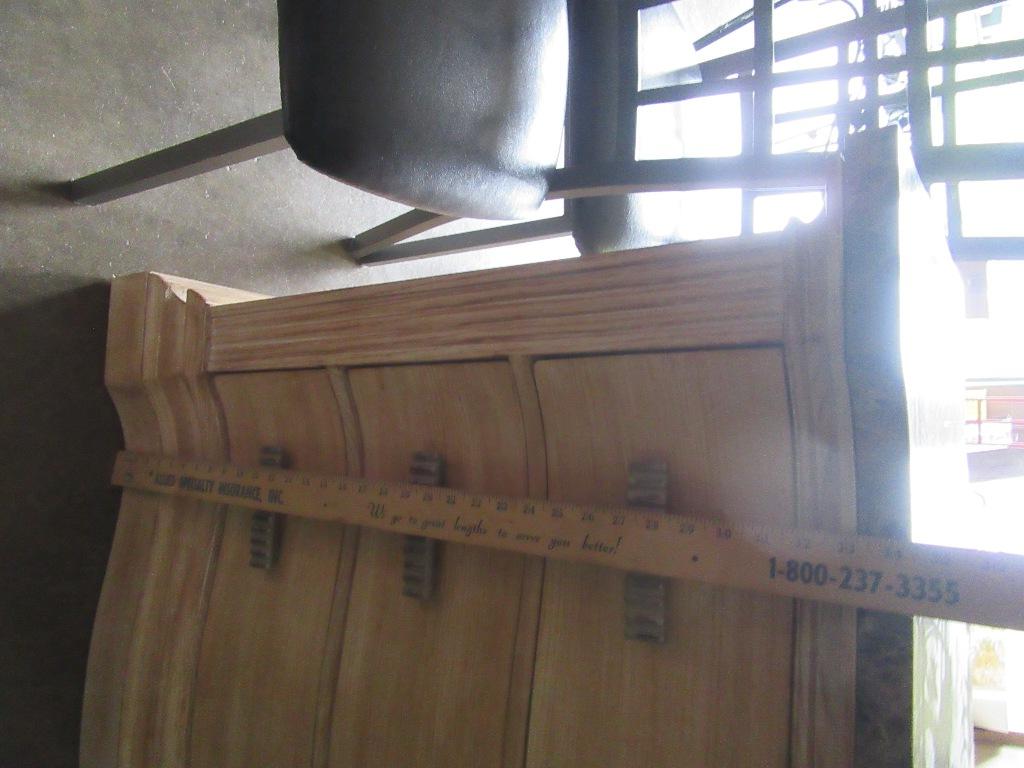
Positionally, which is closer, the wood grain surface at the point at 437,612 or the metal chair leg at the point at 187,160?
the wood grain surface at the point at 437,612

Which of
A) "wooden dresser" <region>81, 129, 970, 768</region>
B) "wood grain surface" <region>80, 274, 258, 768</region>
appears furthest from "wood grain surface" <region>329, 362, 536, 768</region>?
"wood grain surface" <region>80, 274, 258, 768</region>

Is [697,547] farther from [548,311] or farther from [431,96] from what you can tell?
[431,96]

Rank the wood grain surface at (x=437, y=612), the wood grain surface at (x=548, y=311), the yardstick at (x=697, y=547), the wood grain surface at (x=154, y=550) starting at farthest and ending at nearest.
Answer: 1. the wood grain surface at (x=154, y=550)
2. the wood grain surface at (x=437, y=612)
3. the wood grain surface at (x=548, y=311)
4. the yardstick at (x=697, y=547)

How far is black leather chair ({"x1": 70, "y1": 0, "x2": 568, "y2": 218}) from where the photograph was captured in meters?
0.74

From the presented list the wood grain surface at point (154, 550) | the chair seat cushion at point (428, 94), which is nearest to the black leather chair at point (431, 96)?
the chair seat cushion at point (428, 94)

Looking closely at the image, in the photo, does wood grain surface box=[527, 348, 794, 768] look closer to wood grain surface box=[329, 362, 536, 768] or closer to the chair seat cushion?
wood grain surface box=[329, 362, 536, 768]

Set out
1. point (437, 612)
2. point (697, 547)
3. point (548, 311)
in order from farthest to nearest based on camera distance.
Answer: point (437, 612) < point (548, 311) < point (697, 547)

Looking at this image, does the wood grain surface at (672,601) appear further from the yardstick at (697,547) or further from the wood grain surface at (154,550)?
the wood grain surface at (154,550)

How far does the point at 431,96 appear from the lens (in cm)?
79

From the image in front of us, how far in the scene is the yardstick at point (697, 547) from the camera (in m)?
0.56

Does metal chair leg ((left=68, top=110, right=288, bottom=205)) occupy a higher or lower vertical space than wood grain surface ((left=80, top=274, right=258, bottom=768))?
higher

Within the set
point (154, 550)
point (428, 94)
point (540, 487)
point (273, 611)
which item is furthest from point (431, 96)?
point (154, 550)

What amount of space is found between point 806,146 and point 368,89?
812 millimetres

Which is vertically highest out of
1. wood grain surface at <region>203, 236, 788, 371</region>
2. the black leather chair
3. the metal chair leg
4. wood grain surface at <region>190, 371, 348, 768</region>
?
the metal chair leg
